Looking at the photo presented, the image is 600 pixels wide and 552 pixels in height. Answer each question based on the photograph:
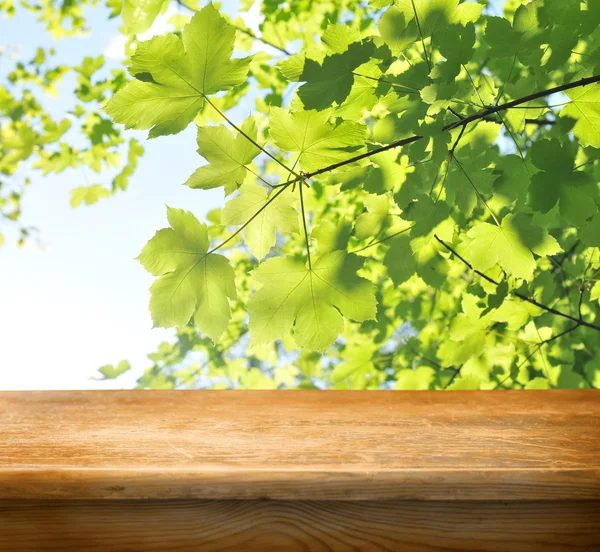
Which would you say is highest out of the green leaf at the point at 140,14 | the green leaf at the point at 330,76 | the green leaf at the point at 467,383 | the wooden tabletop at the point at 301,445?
the green leaf at the point at 140,14

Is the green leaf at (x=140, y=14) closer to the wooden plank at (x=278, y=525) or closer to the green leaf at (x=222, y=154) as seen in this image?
the green leaf at (x=222, y=154)

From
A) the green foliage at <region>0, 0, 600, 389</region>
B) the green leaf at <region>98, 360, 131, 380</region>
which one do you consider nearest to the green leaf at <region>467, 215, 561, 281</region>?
the green foliage at <region>0, 0, 600, 389</region>

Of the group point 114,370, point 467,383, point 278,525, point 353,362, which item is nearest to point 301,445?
point 278,525

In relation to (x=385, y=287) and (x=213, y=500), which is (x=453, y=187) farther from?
(x=385, y=287)

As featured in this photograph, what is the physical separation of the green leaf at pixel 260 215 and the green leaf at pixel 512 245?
0.86 feet

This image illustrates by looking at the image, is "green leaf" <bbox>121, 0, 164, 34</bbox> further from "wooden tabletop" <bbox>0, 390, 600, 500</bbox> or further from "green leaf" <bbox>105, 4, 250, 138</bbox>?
"wooden tabletop" <bbox>0, 390, 600, 500</bbox>

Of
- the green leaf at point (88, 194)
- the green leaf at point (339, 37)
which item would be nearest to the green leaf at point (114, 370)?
the green leaf at point (88, 194)

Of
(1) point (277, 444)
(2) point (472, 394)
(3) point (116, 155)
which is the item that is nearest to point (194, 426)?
(1) point (277, 444)

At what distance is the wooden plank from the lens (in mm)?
471

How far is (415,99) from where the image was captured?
742 mm

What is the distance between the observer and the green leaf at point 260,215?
0.73 meters

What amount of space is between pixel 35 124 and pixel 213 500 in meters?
2.36

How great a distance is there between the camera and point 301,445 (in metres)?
0.55

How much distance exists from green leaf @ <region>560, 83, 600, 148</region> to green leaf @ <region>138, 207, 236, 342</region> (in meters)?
0.51
